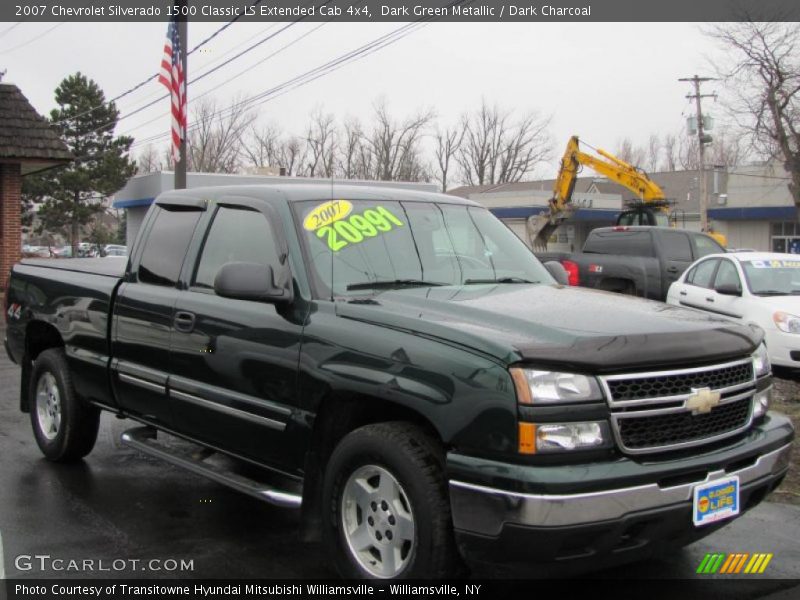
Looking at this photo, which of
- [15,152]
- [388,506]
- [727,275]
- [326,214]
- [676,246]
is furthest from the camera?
[15,152]

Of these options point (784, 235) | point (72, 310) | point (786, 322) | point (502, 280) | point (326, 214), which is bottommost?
point (786, 322)

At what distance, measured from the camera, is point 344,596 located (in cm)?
361

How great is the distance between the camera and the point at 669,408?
3.17 m

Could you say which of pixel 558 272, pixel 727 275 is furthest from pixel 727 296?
pixel 558 272

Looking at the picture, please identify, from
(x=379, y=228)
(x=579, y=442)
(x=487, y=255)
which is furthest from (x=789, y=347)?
(x=579, y=442)

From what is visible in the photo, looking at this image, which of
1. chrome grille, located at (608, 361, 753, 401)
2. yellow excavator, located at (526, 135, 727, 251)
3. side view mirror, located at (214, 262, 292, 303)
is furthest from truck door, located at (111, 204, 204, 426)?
yellow excavator, located at (526, 135, 727, 251)

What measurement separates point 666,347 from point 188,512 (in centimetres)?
313

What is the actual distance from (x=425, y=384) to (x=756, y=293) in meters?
8.01

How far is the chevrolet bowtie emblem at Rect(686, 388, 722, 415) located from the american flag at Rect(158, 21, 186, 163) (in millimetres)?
12686

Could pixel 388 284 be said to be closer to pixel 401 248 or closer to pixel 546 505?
pixel 401 248

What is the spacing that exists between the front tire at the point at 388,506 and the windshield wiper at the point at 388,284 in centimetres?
83

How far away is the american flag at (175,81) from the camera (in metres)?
14.2

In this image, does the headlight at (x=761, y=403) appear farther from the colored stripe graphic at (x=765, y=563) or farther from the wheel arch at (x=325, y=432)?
the wheel arch at (x=325, y=432)

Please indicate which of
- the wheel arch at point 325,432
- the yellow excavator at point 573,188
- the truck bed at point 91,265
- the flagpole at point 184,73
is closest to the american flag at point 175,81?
the flagpole at point 184,73
